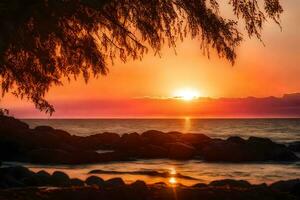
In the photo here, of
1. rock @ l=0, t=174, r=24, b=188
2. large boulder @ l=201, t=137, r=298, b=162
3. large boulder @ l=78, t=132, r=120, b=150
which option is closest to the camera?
rock @ l=0, t=174, r=24, b=188

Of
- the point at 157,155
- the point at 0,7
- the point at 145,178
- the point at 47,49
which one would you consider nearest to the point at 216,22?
the point at 47,49

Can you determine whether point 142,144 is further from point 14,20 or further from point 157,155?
point 14,20

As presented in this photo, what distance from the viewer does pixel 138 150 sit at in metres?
38.4

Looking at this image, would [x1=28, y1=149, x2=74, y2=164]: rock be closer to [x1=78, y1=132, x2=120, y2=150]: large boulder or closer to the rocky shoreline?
the rocky shoreline

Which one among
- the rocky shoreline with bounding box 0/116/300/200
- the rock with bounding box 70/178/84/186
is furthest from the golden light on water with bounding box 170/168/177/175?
the rock with bounding box 70/178/84/186

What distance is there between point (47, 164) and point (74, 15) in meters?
22.5

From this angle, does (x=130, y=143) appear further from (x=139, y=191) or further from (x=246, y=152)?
(x=139, y=191)

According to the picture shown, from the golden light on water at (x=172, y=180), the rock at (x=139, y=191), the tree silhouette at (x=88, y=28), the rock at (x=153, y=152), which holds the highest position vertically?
the tree silhouette at (x=88, y=28)

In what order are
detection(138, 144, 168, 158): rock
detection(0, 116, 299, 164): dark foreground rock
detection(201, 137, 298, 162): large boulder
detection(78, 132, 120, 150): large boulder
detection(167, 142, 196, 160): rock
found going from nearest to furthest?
detection(0, 116, 299, 164): dark foreground rock → detection(201, 137, 298, 162): large boulder → detection(167, 142, 196, 160): rock → detection(138, 144, 168, 158): rock → detection(78, 132, 120, 150): large boulder

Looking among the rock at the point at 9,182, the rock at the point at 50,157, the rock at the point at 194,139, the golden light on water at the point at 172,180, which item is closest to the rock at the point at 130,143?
the rock at the point at 194,139

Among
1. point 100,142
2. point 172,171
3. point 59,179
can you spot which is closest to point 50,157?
point 172,171

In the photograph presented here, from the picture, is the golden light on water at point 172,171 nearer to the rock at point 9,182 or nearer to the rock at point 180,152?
the rock at point 180,152

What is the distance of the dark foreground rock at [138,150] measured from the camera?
3200 cm

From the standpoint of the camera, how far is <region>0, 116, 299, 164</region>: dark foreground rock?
3200cm
